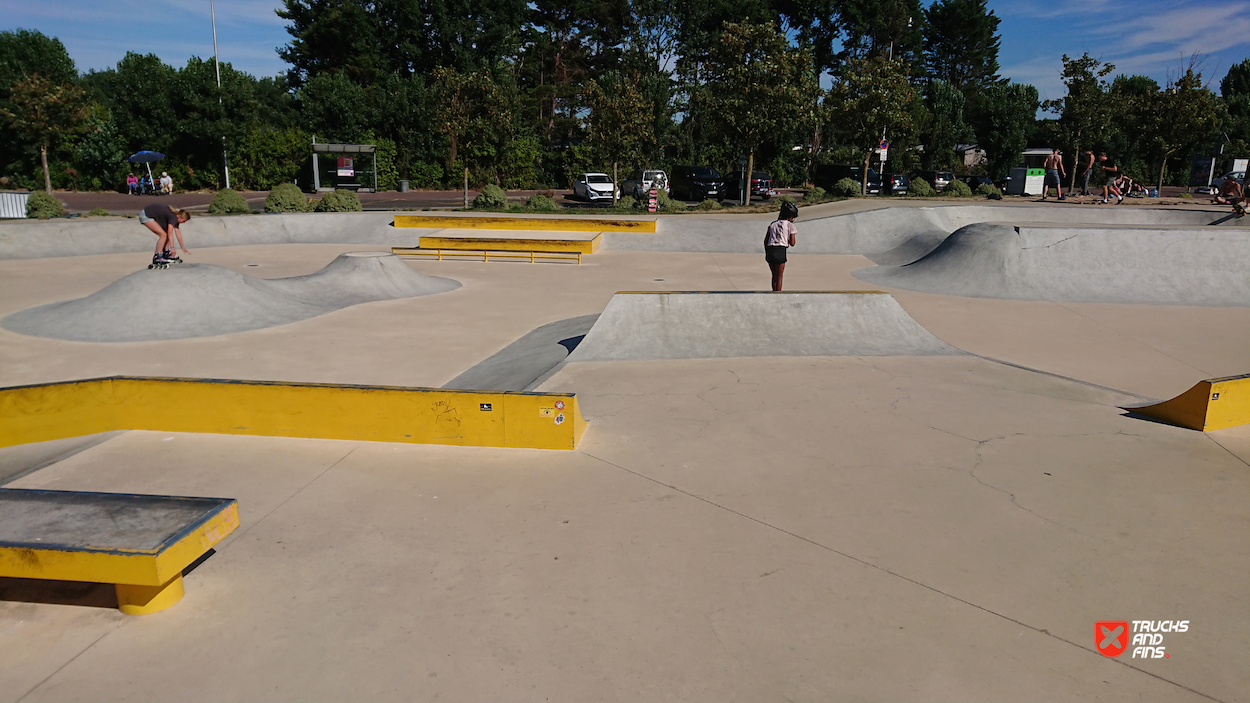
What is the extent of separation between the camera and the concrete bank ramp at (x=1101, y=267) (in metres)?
12.7

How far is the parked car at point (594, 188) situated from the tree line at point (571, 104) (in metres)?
2.09

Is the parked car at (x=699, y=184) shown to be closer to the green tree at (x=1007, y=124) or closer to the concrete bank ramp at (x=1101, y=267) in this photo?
the concrete bank ramp at (x=1101, y=267)

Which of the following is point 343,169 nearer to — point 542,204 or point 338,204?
point 338,204

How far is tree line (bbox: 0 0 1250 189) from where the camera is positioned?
1112 inches

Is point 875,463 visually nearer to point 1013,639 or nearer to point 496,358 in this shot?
point 1013,639

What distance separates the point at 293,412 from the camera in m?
5.71

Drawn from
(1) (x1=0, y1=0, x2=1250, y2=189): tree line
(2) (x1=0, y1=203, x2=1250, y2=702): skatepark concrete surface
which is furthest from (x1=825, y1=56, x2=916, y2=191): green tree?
(2) (x1=0, y1=203, x2=1250, y2=702): skatepark concrete surface

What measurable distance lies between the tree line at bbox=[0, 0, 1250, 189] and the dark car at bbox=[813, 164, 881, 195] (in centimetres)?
284

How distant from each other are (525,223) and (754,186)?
16.4 meters

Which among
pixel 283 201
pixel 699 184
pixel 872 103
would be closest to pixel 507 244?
pixel 283 201

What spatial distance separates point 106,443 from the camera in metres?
5.62

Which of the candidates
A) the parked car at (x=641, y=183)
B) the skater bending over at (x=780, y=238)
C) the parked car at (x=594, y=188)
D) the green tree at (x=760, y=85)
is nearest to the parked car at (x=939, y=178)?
the parked car at (x=641, y=183)

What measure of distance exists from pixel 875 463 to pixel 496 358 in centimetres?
465

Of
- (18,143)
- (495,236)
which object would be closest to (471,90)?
(495,236)
